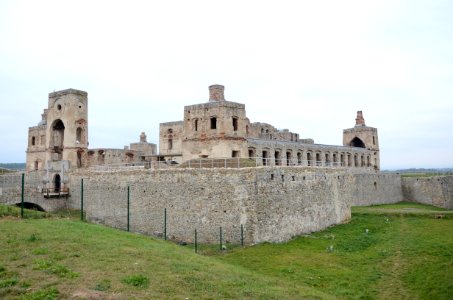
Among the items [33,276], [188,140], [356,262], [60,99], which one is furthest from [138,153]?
[33,276]

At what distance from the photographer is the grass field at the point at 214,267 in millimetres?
11836

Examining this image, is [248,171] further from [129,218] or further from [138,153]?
[138,153]

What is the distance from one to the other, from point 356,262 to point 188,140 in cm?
1580

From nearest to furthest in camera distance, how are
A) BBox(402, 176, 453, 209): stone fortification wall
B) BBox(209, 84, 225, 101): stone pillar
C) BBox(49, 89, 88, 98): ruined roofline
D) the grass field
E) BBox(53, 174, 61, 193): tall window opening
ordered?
the grass field < BBox(209, 84, 225, 101): stone pillar < BBox(53, 174, 61, 193): tall window opening < BBox(49, 89, 88, 98): ruined roofline < BBox(402, 176, 453, 209): stone fortification wall

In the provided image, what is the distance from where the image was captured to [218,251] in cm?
2159

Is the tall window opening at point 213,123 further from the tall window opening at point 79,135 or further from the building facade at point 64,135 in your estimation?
the tall window opening at point 79,135

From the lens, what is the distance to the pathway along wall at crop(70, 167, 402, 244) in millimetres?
22906

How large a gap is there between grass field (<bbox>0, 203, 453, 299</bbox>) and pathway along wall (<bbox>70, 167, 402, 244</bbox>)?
4.53ft

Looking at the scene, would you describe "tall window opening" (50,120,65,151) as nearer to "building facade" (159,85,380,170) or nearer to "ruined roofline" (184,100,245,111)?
"building facade" (159,85,380,170)

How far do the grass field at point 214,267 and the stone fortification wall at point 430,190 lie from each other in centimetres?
2331

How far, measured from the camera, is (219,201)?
76.7ft

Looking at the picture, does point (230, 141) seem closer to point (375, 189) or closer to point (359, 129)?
point (375, 189)

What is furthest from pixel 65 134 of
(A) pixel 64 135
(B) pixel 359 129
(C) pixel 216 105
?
(B) pixel 359 129

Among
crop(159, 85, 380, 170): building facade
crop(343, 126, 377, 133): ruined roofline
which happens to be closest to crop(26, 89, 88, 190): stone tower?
crop(159, 85, 380, 170): building facade
